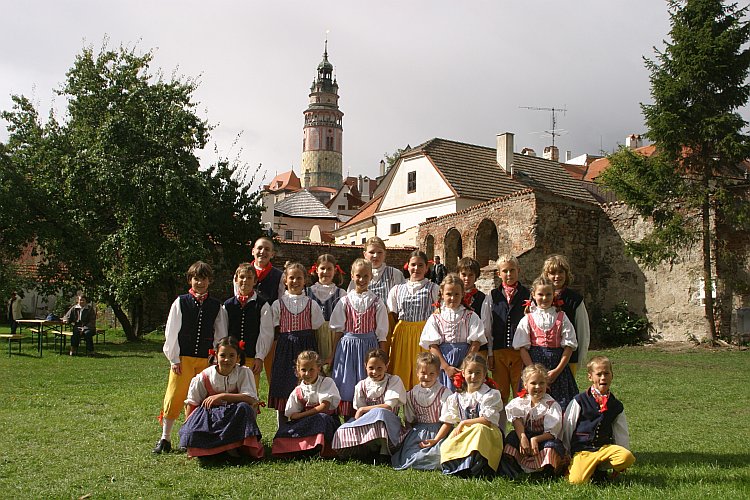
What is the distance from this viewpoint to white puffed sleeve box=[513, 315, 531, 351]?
5.73 meters

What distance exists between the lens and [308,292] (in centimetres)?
655

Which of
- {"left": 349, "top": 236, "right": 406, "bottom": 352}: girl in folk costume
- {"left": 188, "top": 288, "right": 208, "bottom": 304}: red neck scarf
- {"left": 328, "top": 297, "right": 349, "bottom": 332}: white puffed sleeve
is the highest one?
{"left": 349, "top": 236, "right": 406, "bottom": 352}: girl in folk costume

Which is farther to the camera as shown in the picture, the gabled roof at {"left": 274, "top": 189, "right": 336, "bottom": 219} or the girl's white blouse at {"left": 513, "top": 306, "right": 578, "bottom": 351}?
the gabled roof at {"left": 274, "top": 189, "right": 336, "bottom": 219}

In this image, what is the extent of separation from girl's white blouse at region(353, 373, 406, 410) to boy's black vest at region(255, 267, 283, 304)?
4.50 ft

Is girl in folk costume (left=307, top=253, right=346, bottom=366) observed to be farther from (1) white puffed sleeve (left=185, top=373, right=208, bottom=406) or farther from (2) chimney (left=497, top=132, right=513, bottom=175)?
(2) chimney (left=497, top=132, right=513, bottom=175)

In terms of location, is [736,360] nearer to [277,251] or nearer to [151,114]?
[277,251]

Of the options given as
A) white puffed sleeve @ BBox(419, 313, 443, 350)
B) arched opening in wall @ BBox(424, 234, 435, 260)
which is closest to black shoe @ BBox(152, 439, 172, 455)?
white puffed sleeve @ BBox(419, 313, 443, 350)

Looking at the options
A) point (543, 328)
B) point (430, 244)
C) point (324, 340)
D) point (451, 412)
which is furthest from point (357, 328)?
point (430, 244)

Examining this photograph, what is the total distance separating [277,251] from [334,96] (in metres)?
99.9

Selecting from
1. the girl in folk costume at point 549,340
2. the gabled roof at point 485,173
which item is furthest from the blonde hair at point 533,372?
the gabled roof at point 485,173

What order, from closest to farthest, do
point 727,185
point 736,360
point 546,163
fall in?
point 736,360
point 727,185
point 546,163

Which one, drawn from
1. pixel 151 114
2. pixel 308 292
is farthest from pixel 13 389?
pixel 151 114

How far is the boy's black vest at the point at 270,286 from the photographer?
21.9 feet

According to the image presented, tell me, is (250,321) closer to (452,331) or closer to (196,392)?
(196,392)
